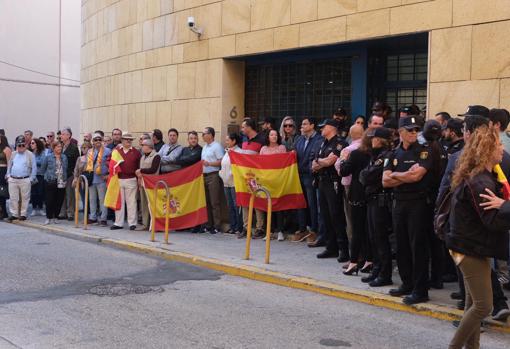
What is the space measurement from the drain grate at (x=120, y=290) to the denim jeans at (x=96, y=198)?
644 cm

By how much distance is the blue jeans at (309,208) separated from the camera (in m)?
11.2

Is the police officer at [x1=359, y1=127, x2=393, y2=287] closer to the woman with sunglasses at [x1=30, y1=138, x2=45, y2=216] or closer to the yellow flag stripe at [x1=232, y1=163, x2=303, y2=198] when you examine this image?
the yellow flag stripe at [x1=232, y1=163, x2=303, y2=198]

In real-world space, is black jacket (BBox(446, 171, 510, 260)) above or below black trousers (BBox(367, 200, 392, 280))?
above

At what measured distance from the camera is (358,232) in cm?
873

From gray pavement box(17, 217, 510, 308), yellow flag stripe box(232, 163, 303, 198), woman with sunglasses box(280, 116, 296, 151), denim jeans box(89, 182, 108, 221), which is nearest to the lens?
gray pavement box(17, 217, 510, 308)

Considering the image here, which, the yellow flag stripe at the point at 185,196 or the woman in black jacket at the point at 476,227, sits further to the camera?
the yellow flag stripe at the point at 185,196

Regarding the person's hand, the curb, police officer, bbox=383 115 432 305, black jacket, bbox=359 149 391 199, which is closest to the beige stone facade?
black jacket, bbox=359 149 391 199

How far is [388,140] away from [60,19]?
34.0 meters

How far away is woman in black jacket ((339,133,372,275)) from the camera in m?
8.38

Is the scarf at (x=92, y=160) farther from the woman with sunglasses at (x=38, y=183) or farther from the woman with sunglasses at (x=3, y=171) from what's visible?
the woman with sunglasses at (x=3, y=171)

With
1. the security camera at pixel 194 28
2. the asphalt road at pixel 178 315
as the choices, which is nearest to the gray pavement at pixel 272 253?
the asphalt road at pixel 178 315

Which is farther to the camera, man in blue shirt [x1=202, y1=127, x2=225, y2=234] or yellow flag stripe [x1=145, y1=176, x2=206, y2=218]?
man in blue shirt [x1=202, y1=127, x2=225, y2=234]

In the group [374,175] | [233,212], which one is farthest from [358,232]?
[233,212]

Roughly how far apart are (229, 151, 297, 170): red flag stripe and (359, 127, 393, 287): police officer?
135 inches
